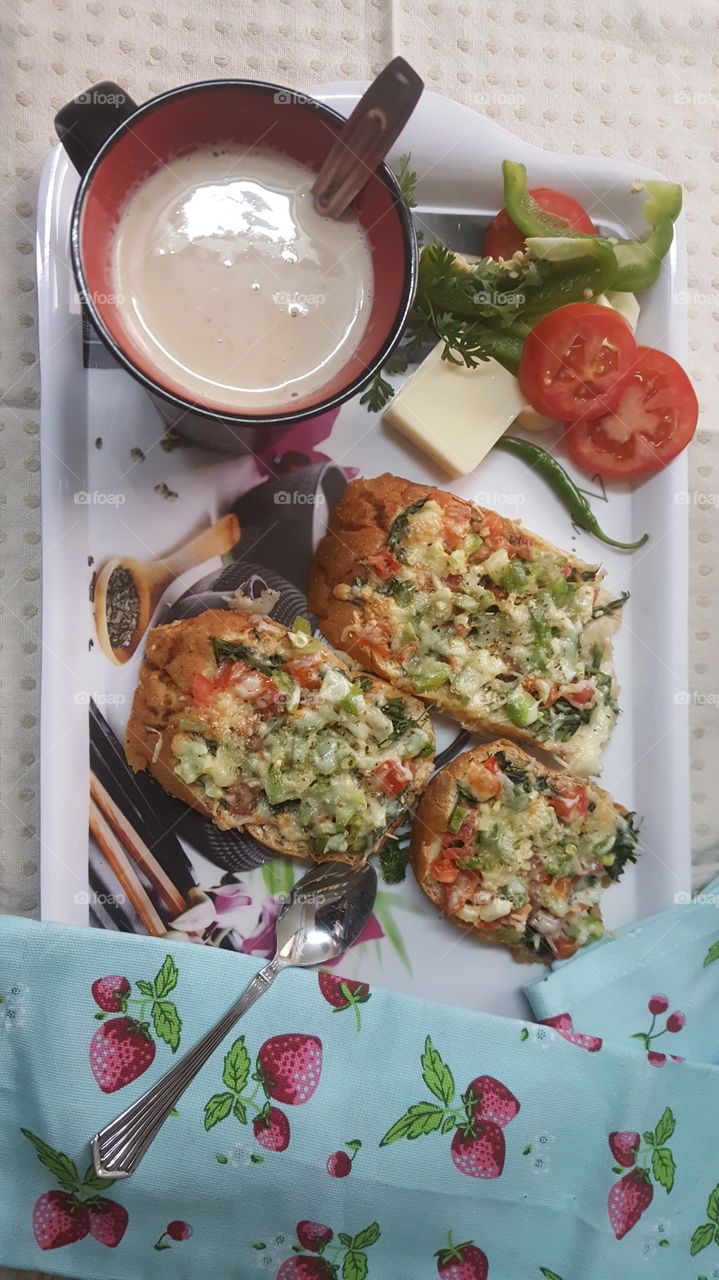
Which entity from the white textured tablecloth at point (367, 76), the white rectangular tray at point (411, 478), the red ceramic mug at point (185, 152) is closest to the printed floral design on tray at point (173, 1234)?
the white textured tablecloth at point (367, 76)

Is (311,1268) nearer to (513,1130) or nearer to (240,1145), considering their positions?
(240,1145)

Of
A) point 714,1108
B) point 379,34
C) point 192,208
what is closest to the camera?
point 192,208

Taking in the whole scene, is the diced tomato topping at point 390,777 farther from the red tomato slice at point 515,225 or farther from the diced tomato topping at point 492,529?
the red tomato slice at point 515,225

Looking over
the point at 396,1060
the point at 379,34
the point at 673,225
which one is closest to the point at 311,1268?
the point at 396,1060

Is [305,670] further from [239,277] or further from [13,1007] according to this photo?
[13,1007]

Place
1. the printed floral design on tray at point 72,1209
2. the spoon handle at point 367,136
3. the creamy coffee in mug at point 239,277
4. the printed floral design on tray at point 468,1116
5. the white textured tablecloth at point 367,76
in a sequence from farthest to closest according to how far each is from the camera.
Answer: the white textured tablecloth at point 367,76 → the printed floral design on tray at point 468,1116 → the printed floral design on tray at point 72,1209 → the creamy coffee in mug at point 239,277 → the spoon handle at point 367,136

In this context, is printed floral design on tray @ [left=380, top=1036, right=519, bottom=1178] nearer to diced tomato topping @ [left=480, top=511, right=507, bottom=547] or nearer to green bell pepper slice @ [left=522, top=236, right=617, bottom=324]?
diced tomato topping @ [left=480, top=511, right=507, bottom=547]

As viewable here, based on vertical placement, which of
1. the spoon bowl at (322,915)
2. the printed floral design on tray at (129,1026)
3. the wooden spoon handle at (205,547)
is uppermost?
the wooden spoon handle at (205,547)
